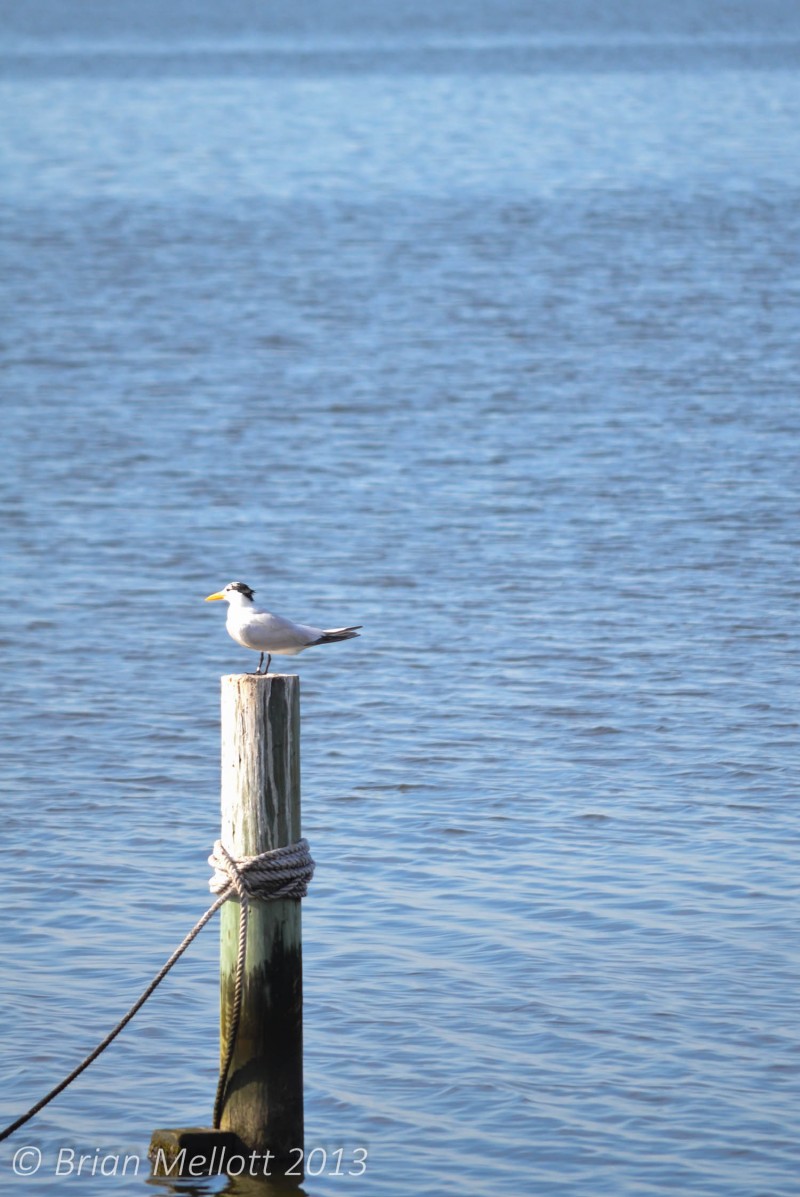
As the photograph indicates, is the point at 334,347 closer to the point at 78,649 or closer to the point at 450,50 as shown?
the point at 78,649

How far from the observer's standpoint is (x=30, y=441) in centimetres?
2461

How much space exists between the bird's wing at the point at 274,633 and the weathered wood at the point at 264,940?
0.52 m

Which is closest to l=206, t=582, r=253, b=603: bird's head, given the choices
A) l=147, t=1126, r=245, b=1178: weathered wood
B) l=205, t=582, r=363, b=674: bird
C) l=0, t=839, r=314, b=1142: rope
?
l=205, t=582, r=363, b=674: bird

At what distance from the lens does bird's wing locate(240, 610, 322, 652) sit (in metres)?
7.86

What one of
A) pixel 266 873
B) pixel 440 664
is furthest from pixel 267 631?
pixel 440 664

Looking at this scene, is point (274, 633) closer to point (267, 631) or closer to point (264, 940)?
point (267, 631)

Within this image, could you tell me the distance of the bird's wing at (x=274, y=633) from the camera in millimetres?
7855

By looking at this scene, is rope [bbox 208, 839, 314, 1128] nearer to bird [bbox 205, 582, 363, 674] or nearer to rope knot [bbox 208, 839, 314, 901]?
rope knot [bbox 208, 839, 314, 901]

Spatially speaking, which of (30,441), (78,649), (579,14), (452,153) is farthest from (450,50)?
(78,649)

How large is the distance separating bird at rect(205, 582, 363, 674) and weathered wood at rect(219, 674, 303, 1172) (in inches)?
20.4

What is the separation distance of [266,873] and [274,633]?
1009 mm

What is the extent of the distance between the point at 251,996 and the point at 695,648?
28.4 ft

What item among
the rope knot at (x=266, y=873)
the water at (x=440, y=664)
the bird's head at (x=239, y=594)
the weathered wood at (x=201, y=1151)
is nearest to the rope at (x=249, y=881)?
the rope knot at (x=266, y=873)

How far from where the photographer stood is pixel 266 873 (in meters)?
7.41
